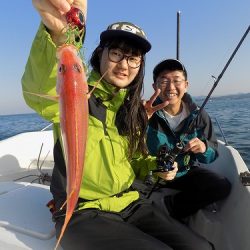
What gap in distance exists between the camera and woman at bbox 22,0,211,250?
6.96 feet

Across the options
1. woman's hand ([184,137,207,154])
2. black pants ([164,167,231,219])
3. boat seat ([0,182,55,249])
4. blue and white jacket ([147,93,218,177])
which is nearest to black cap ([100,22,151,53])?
woman's hand ([184,137,207,154])

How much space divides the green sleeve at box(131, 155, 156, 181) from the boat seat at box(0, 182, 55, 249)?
921 millimetres

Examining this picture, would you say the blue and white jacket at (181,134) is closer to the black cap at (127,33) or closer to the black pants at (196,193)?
the black pants at (196,193)

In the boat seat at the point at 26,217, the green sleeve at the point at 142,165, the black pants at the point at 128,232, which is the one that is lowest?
the boat seat at the point at 26,217

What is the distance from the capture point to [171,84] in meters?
3.70

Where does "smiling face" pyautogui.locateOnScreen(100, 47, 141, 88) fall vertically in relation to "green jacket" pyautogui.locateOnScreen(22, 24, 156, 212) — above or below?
above

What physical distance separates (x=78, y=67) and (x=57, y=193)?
132cm

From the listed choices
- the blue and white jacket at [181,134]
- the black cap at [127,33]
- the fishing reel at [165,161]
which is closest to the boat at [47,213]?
the blue and white jacket at [181,134]

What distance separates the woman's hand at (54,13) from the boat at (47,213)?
1.50 metres

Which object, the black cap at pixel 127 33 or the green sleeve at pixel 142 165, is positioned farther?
the green sleeve at pixel 142 165

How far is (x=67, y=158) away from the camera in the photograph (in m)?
1.47

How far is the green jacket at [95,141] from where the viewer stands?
1981 mm

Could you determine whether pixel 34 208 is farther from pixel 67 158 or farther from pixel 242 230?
pixel 242 230

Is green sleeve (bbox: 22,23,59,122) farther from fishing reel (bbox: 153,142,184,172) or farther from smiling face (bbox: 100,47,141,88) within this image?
fishing reel (bbox: 153,142,184,172)
